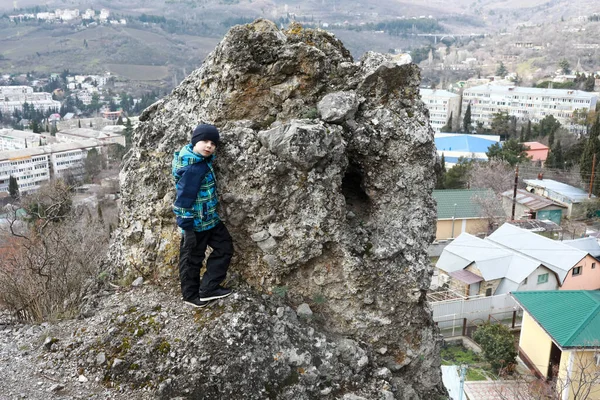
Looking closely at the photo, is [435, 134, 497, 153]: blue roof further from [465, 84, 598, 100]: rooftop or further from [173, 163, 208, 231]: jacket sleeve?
[173, 163, 208, 231]: jacket sleeve

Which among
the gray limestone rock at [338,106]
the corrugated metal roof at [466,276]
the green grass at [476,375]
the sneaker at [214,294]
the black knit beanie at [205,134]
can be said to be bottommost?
the green grass at [476,375]

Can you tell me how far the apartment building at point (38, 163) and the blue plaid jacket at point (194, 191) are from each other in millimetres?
66739

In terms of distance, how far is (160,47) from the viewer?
7840 inches

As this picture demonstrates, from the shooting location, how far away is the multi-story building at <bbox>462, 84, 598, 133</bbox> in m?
74.2

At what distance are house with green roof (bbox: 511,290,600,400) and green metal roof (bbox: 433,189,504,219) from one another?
1565cm

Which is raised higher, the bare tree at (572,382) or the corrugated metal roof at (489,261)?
the bare tree at (572,382)

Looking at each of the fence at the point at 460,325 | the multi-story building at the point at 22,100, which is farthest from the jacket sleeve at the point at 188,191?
the multi-story building at the point at 22,100

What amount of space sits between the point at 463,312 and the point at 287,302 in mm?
17775

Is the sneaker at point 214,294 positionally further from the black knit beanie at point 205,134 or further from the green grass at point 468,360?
the green grass at point 468,360

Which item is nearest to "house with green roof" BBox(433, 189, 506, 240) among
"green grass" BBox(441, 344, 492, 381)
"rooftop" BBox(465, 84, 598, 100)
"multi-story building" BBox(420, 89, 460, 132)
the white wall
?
the white wall

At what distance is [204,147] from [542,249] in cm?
2412

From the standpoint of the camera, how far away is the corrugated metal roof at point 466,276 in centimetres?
2353

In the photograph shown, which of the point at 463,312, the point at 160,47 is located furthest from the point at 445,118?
the point at 160,47

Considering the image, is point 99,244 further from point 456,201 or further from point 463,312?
point 456,201
